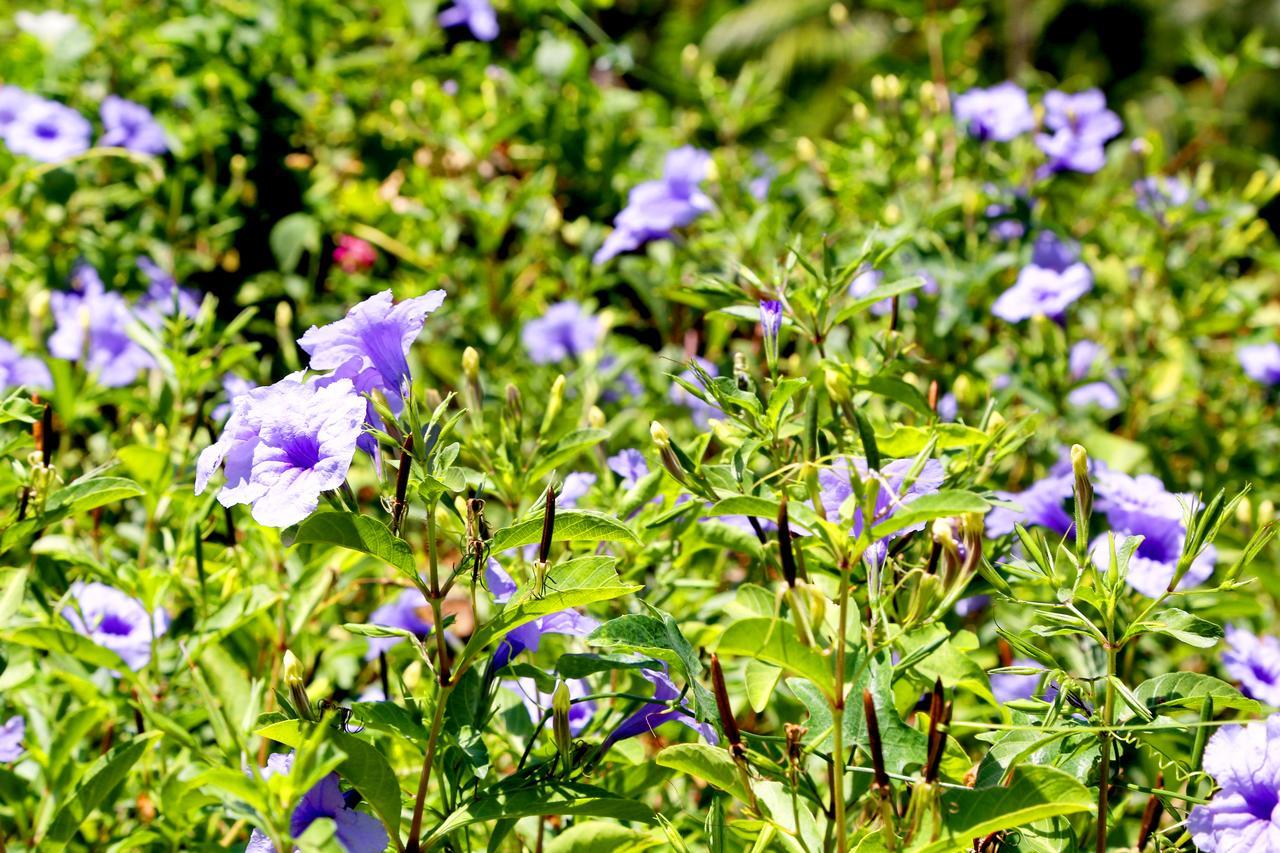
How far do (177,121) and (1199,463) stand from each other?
6.22ft

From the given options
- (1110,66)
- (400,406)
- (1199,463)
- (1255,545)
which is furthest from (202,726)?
(1110,66)

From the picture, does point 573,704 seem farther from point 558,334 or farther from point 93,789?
point 558,334

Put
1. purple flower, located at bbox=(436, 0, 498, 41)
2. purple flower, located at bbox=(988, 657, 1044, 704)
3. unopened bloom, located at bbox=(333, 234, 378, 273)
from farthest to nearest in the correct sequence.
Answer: purple flower, located at bbox=(436, 0, 498, 41) → unopened bloom, located at bbox=(333, 234, 378, 273) → purple flower, located at bbox=(988, 657, 1044, 704)

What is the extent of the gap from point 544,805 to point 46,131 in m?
1.66

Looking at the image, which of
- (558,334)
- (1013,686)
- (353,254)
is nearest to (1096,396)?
(1013,686)

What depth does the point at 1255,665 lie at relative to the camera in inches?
51.9

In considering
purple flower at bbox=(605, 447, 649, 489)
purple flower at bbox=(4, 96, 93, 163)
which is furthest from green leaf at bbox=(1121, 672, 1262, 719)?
purple flower at bbox=(4, 96, 93, 163)

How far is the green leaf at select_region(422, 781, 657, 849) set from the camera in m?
0.86

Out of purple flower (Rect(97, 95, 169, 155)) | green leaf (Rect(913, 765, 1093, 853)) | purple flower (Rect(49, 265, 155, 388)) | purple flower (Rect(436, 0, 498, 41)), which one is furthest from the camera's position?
purple flower (Rect(436, 0, 498, 41))

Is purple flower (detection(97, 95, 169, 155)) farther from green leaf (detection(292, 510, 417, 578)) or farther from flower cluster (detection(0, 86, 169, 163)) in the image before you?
green leaf (detection(292, 510, 417, 578))

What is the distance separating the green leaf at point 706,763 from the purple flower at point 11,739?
0.68 metres

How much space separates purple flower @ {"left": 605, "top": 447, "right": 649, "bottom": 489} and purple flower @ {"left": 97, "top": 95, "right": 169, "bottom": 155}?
122cm

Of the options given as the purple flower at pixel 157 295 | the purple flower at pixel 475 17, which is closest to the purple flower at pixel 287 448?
the purple flower at pixel 157 295

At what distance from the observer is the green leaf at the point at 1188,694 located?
0.90m
